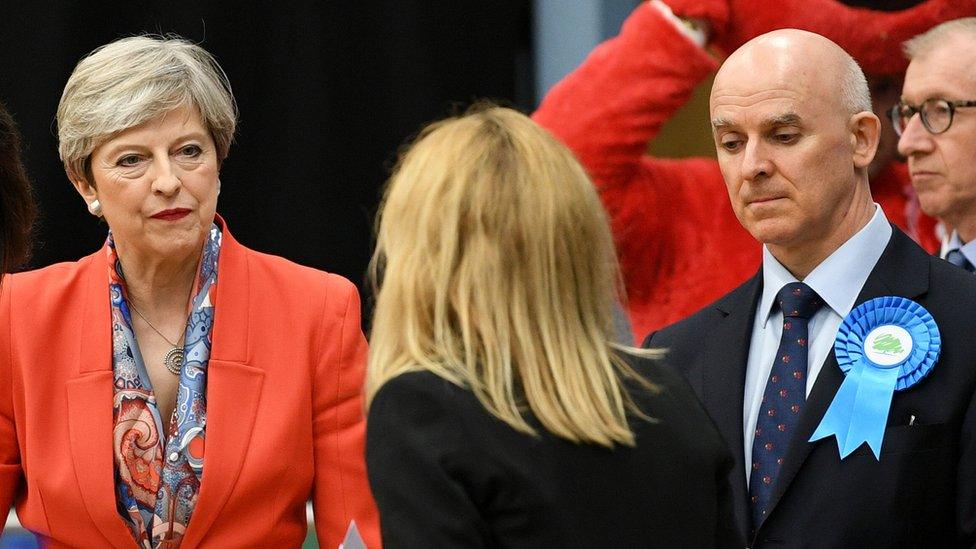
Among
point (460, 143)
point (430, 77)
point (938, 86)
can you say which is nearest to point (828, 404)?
point (460, 143)

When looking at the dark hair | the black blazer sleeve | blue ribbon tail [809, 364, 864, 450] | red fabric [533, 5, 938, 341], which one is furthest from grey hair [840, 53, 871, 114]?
the dark hair

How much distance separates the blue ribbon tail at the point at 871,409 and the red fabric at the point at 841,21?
4.65 feet

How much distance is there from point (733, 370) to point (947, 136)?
3.68ft

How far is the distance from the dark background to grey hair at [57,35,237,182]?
1310mm

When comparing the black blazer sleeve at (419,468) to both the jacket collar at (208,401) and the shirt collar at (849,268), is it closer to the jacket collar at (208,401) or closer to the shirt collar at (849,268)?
the jacket collar at (208,401)

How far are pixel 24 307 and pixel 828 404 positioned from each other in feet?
4.75

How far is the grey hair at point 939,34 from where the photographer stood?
3.45 metres

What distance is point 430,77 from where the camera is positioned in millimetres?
4137

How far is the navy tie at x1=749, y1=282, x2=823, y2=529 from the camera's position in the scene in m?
2.46

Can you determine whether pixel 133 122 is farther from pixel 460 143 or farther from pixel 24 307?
pixel 460 143

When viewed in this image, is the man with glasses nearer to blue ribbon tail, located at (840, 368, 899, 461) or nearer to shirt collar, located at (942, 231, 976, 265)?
shirt collar, located at (942, 231, 976, 265)

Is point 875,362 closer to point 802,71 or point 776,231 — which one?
point 776,231

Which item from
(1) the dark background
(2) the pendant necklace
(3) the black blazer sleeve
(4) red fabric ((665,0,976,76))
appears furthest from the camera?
(1) the dark background

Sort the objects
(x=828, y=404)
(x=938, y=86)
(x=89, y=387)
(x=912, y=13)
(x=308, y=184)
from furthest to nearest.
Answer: (x=308, y=184) → (x=912, y=13) → (x=938, y=86) → (x=89, y=387) → (x=828, y=404)
